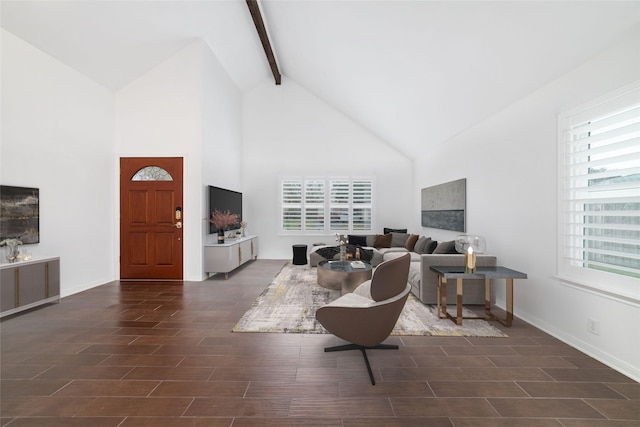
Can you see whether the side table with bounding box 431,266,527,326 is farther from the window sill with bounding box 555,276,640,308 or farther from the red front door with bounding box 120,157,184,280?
the red front door with bounding box 120,157,184,280

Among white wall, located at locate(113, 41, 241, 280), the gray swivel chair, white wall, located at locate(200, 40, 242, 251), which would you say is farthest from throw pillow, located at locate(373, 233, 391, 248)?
the gray swivel chair

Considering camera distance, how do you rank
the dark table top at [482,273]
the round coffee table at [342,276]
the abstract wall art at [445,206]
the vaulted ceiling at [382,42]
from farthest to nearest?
the abstract wall art at [445,206] → the round coffee table at [342,276] → the dark table top at [482,273] → the vaulted ceiling at [382,42]

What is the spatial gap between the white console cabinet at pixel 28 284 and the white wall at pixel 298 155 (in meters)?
4.30

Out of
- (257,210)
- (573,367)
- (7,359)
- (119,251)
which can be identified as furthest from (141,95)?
(573,367)

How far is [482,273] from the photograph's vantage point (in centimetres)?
313

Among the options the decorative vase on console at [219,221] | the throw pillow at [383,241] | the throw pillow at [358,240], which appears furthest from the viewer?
the throw pillow at [358,240]

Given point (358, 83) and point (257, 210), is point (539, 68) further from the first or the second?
point (257, 210)

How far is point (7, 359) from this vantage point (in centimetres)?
246

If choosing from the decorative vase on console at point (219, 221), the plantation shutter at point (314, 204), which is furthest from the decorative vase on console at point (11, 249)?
the plantation shutter at point (314, 204)

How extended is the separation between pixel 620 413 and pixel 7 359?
4.59 m

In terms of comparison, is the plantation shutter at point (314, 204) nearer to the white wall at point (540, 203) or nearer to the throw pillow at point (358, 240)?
the throw pillow at point (358, 240)

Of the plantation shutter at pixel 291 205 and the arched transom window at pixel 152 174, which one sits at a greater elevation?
the arched transom window at pixel 152 174

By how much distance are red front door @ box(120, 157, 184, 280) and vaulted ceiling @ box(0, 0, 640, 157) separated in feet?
5.28

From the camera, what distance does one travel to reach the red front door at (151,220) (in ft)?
17.2
